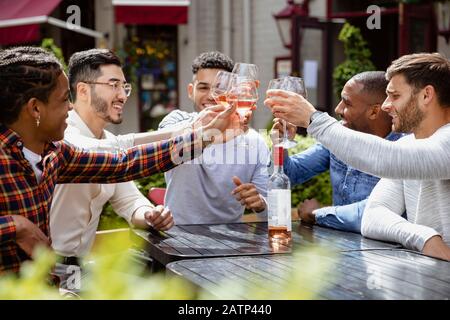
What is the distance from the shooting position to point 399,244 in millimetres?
2484

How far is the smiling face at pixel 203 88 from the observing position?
371cm

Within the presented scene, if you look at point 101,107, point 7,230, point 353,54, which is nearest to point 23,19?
point 353,54

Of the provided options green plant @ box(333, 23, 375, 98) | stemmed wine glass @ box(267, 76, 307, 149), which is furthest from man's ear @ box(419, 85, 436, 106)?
green plant @ box(333, 23, 375, 98)

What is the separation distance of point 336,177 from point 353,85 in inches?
19.7

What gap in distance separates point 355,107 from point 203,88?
0.96 m

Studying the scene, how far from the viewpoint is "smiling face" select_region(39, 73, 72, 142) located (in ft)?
7.19

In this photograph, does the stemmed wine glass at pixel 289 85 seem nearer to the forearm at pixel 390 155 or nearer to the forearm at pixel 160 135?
the forearm at pixel 390 155

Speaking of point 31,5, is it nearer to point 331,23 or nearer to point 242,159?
point 331,23

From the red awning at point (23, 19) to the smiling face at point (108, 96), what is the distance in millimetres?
5936

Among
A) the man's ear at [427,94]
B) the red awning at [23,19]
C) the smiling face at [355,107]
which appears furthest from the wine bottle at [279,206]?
the red awning at [23,19]

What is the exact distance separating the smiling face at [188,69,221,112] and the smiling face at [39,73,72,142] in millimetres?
1513

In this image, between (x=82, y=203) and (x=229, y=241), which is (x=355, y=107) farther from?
(x=82, y=203)

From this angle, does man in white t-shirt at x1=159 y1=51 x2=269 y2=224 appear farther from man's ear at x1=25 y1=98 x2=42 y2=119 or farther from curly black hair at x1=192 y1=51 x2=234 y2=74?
man's ear at x1=25 y1=98 x2=42 y2=119
